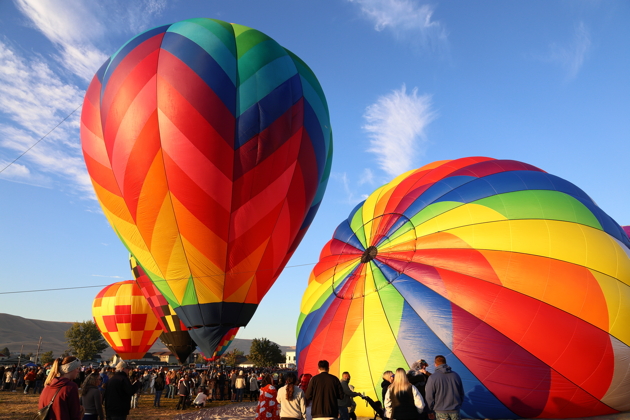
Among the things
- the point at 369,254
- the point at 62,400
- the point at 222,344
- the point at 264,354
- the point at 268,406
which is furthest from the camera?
the point at 264,354

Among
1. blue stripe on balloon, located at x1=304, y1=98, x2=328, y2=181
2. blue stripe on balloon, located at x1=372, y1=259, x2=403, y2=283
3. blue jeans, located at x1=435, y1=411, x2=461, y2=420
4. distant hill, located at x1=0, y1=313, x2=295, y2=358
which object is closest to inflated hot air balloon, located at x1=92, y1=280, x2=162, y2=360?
blue stripe on balloon, located at x1=304, y1=98, x2=328, y2=181

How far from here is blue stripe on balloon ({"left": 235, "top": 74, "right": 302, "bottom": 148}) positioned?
8922mm

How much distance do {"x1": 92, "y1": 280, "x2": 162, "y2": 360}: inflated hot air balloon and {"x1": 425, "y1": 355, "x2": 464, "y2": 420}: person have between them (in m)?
21.0

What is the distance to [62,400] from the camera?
→ 3.18 meters

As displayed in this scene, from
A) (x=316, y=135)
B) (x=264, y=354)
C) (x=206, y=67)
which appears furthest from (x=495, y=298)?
(x=264, y=354)

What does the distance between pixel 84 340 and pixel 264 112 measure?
6402 centimetres

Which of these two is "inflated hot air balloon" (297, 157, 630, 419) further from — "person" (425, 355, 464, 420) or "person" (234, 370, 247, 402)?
"person" (234, 370, 247, 402)

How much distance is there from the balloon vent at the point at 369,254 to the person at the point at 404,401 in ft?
14.7

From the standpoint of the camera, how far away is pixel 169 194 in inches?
349

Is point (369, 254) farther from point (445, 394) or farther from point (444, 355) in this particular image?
point (445, 394)

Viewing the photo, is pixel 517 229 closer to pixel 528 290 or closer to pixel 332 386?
pixel 528 290

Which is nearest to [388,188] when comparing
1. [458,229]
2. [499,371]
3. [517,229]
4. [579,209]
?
[458,229]

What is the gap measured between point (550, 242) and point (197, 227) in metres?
6.74

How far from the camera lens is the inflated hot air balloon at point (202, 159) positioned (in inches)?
345
